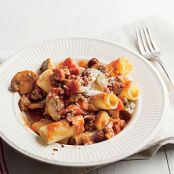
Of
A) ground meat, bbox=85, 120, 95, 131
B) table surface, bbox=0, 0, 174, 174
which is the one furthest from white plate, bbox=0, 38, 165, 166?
table surface, bbox=0, 0, 174, 174

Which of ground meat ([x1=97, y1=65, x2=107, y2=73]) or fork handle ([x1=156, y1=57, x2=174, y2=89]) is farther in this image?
fork handle ([x1=156, y1=57, x2=174, y2=89])

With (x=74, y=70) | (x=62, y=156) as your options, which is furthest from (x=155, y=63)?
(x=62, y=156)

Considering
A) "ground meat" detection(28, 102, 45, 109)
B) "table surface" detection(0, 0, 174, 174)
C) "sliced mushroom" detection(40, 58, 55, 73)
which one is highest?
"table surface" detection(0, 0, 174, 174)

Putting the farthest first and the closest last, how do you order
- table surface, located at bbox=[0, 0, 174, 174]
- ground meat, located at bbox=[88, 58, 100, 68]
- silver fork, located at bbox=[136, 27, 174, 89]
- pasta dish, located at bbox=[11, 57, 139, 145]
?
1. table surface, located at bbox=[0, 0, 174, 174]
2. silver fork, located at bbox=[136, 27, 174, 89]
3. ground meat, located at bbox=[88, 58, 100, 68]
4. pasta dish, located at bbox=[11, 57, 139, 145]

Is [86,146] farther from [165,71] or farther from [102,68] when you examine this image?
[165,71]

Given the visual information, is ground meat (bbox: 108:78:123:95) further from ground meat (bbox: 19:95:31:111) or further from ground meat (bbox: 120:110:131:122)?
ground meat (bbox: 19:95:31:111)

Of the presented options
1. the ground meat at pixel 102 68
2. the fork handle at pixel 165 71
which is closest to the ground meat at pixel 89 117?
the ground meat at pixel 102 68
